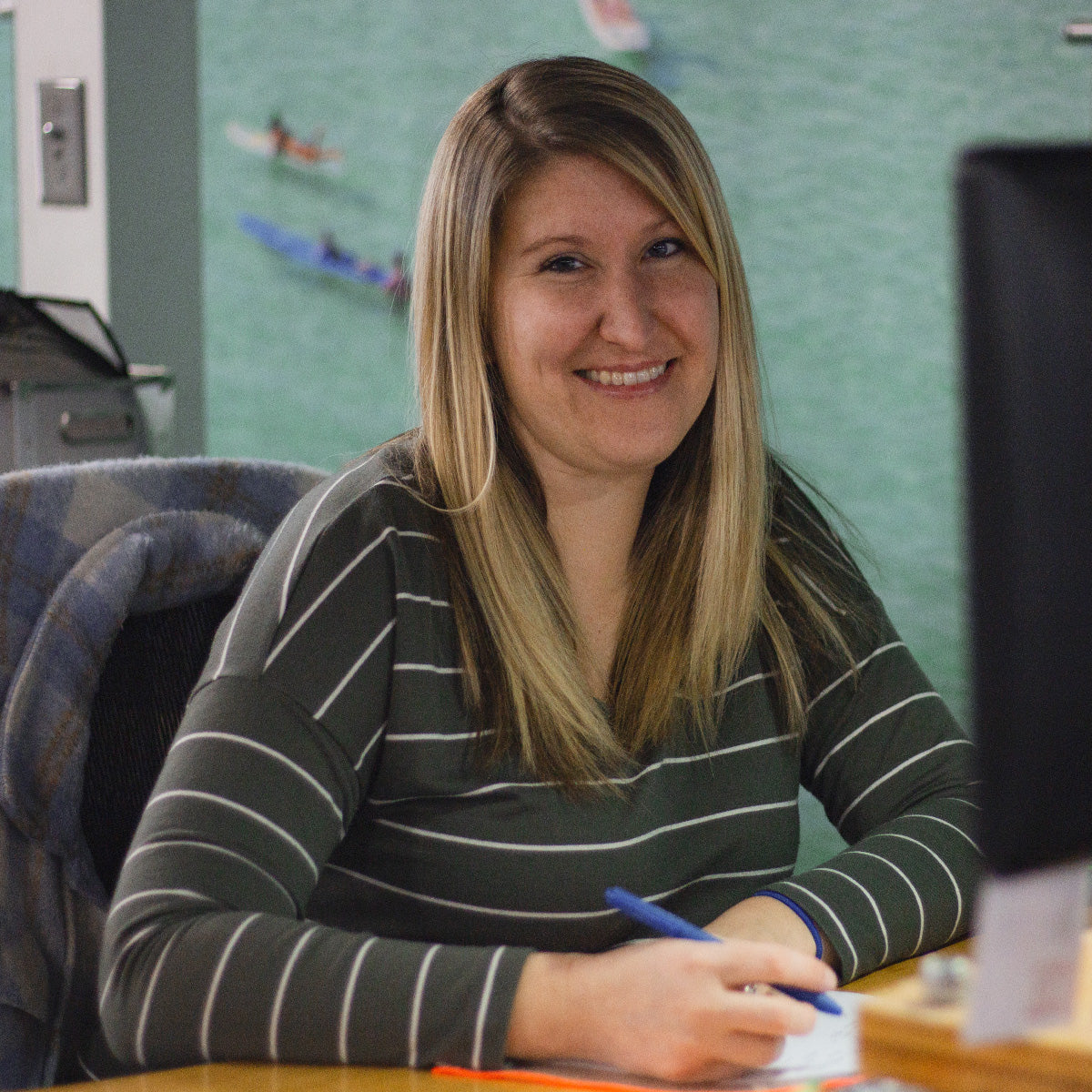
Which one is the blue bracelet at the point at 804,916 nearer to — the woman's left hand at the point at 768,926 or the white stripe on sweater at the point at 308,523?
the woman's left hand at the point at 768,926

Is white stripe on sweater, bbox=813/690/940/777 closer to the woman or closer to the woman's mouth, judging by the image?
the woman

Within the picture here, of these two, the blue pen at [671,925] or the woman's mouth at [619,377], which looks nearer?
the blue pen at [671,925]

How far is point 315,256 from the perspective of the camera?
4.14 m

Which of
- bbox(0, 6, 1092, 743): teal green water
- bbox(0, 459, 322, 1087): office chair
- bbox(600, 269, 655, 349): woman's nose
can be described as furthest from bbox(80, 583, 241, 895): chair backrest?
bbox(0, 6, 1092, 743): teal green water

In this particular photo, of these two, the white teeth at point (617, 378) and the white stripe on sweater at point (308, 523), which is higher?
the white teeth at point (617, 378)

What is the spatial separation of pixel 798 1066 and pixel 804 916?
0.23 metres

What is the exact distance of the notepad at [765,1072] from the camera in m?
0.73

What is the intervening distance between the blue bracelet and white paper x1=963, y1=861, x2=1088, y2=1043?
500 millimetres

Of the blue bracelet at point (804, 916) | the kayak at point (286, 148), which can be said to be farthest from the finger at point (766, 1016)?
the kayak at point (286, 148)

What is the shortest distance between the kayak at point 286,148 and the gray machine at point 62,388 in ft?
7.95

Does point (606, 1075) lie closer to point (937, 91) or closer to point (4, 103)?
point (937, 91)

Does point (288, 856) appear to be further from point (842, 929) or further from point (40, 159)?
point (40, 159)

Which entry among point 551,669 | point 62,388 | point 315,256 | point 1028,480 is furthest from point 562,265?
point 315,256

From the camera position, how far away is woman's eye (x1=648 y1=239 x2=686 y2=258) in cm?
114
